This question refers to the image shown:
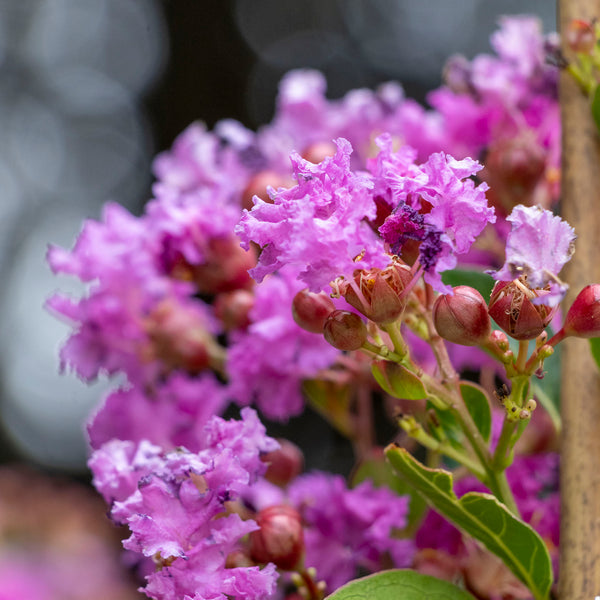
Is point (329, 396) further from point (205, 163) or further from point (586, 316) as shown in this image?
point (586, 316)

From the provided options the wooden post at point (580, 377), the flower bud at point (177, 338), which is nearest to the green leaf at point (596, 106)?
the wooden post at point (580, 377)

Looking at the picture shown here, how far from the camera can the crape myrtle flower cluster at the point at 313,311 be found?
498mm

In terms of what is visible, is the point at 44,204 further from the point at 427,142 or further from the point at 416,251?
the point at 416,251

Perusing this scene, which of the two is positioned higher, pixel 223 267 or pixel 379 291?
pixel 379 291

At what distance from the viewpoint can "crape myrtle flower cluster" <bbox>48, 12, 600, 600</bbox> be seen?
1.63ft

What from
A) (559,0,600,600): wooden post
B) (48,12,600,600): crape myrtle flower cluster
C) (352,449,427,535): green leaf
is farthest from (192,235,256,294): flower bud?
(559,0,600,600): wooden post

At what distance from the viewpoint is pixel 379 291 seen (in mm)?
492

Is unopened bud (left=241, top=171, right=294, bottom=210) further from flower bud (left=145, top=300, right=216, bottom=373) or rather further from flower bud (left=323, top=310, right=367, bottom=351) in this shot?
flower bud (left=323, top=310, right=367, bottom=351)

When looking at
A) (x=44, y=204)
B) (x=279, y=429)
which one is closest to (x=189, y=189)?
(x=279, y=429)

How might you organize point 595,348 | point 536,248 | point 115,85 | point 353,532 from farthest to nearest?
1. point 115,85
2. point 353,532
3. point 595,348
4. point 536,248

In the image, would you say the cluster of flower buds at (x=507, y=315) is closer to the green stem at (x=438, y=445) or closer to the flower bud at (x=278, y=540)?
the green stem at (x=438, y=445)

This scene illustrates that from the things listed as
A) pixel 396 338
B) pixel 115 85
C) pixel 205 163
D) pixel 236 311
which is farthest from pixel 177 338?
pixel 115 85

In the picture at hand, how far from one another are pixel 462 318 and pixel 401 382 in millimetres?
54

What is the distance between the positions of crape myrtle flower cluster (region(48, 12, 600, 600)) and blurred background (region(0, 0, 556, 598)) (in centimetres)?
247
